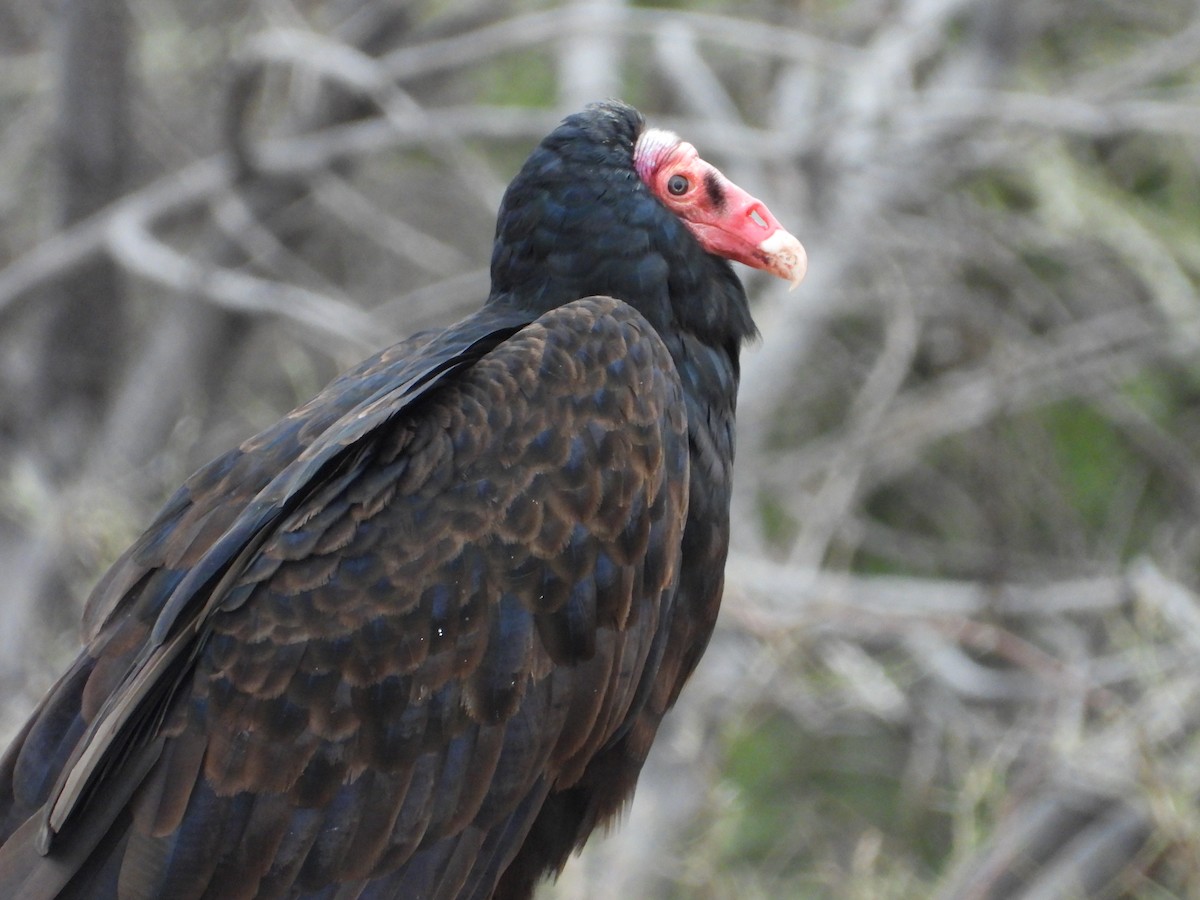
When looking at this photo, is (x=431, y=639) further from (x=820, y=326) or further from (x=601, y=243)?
(x=820, y=326)

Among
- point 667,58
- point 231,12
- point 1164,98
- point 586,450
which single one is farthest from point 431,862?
point 231,12

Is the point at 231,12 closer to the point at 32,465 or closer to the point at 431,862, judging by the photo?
the point at 32,465

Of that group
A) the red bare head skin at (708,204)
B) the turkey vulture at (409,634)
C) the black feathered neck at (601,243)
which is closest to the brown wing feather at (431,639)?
the turkey vulture at (409,634)

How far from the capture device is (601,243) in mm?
3277

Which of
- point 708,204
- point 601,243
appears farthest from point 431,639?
point 708,204

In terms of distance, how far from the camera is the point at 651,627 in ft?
9.91

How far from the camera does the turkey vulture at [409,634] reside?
8.90ft

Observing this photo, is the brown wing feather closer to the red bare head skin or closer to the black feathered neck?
the black feathered neck

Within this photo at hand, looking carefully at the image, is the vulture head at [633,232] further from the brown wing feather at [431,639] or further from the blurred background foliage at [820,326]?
the blurred background foliage at [820,326]

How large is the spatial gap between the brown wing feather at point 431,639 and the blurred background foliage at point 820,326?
1.86m

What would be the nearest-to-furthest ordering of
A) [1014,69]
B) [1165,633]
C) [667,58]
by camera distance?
[1165,633]
[667,58]
[1014,69]

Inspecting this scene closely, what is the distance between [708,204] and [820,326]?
396 centimetres

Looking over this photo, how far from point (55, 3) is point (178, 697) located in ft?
20.6

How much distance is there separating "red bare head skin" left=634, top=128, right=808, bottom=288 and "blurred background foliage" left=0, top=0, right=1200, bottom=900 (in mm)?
1626
